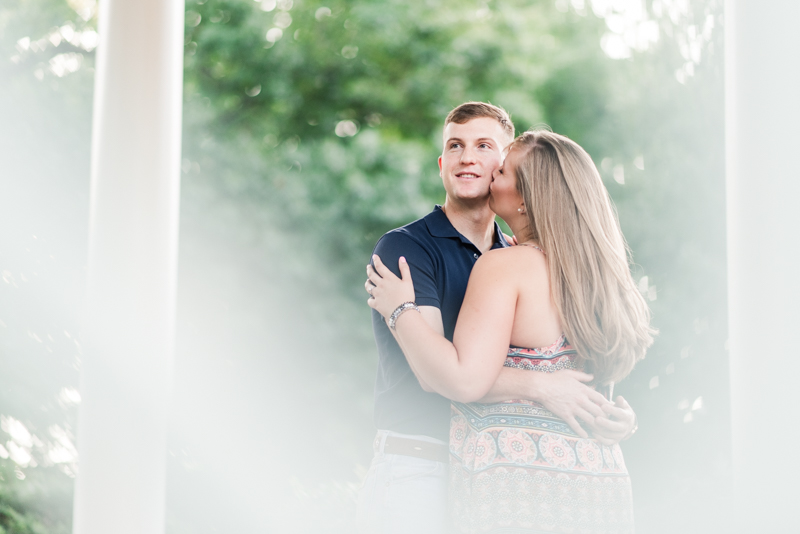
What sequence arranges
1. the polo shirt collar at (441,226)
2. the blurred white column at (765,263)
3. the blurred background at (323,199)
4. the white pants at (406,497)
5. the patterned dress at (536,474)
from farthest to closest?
the blurred background at (323,199)
the blurred white column at (765,263)
the polo shirt collar at (441,226)
the white pants at (406,497)
the patterned dress at (536,474)

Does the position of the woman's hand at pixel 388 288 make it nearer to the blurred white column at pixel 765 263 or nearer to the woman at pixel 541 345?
the woman at pixel 541 345

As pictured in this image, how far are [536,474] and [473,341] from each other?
0.35m

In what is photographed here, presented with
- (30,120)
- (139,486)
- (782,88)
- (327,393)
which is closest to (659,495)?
(327,393)

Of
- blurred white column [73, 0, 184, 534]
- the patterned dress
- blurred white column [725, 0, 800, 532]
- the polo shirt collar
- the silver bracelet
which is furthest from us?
blurred white column [73, 0, 184, 534]

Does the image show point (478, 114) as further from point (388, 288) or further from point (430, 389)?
point (430, 389)

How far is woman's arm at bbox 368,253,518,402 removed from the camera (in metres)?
1.67

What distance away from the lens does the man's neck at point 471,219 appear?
2205 mm

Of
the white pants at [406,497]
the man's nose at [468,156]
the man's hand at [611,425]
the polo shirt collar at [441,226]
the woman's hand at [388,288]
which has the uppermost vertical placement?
the man's nose at [468,156]

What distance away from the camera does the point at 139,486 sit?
8.05 ft

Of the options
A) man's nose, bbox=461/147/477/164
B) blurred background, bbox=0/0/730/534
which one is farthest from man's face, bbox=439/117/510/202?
blurred background, bbox=0/0/730/534

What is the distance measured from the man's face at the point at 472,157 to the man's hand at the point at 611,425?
76 centimetres

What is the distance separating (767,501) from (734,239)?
877 mm

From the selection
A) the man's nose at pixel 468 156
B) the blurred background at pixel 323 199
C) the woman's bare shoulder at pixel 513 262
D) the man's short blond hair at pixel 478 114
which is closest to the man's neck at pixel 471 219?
the man's nose at pixel 468 156

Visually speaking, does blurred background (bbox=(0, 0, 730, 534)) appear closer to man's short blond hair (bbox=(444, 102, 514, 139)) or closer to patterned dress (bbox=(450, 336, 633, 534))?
man's short blond hair (bbox=(444, 102, 514, 139))
